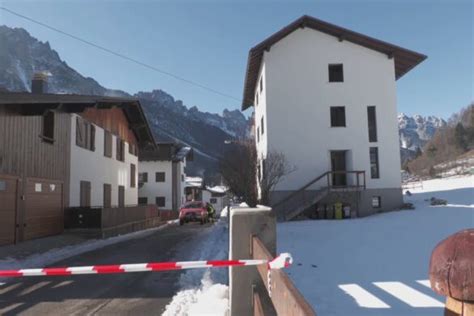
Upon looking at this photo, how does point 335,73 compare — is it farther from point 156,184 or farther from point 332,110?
point 156,184

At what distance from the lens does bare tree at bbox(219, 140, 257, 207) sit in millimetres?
23266

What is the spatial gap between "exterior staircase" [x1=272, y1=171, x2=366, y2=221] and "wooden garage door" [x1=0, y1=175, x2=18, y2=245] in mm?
13794

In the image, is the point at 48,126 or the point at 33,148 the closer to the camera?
the point at 33,148

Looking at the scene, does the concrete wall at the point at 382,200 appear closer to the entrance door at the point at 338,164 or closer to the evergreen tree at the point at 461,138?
the entrance door at the point at 338,164

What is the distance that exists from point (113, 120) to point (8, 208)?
43.3 feet

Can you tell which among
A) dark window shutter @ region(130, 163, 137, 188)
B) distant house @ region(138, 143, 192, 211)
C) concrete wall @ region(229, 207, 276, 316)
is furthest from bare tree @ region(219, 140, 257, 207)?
distant house @ region(138, 143, 192, 211)

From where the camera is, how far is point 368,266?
939 cm

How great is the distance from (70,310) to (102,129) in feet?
62.5

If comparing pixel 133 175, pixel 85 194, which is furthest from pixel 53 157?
pixel 133 175

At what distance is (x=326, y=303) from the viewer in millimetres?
6535

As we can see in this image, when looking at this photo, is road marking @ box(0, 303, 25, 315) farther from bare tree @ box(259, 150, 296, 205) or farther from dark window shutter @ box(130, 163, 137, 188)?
dark window shutter @ box(130, 163, 137, 188)

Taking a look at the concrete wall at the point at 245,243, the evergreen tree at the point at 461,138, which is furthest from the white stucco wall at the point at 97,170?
the evergreen tree at the point at 461,138

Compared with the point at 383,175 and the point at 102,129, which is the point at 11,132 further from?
the point at 383,175

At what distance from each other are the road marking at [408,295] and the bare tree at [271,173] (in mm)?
15559
